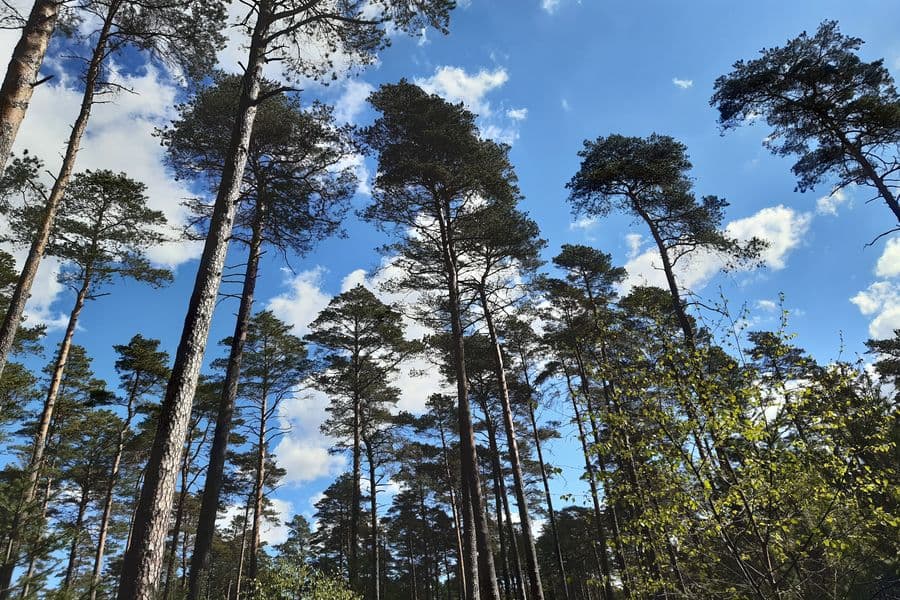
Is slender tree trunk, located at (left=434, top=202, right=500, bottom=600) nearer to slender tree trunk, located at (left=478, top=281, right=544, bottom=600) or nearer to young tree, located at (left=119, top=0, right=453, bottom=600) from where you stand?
slender tree trunk, located at (left=478, top=281, right=544, bottom=600)

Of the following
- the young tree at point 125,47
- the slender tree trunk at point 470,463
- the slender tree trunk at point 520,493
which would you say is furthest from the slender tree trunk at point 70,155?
the slender tree trunk at point 520,493

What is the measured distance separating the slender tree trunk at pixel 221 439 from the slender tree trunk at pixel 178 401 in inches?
104

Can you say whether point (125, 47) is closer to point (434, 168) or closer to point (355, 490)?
point (434, 168)

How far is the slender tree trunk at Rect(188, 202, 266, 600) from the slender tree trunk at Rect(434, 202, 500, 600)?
475 cm

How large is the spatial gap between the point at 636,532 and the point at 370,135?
11178 mm

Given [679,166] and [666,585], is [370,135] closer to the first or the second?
[679,166]

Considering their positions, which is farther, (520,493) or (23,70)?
(520,493)

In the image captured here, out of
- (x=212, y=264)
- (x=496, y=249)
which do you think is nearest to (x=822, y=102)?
(x=496, y=249)

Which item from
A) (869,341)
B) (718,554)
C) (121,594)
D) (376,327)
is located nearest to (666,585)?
(718,554)

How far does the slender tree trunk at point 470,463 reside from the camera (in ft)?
28.5

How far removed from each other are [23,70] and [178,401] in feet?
15.2

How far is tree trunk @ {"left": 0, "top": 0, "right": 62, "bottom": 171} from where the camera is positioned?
16.6 feet

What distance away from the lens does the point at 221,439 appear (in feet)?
28.3

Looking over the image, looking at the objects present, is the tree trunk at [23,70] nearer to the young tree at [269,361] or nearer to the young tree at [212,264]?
the young tree at [212,264]
